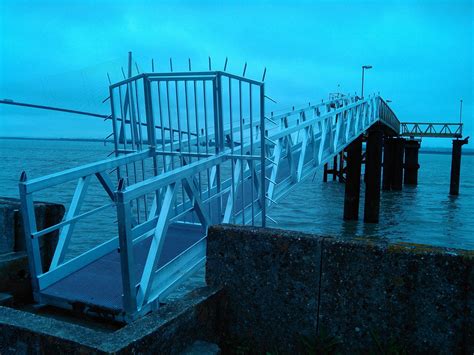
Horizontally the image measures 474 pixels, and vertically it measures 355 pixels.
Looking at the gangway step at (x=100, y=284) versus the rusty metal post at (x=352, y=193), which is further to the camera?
the rusty metal post at (x=352, y=193)

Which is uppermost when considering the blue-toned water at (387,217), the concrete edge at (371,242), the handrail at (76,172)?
the handrail at (76,172)

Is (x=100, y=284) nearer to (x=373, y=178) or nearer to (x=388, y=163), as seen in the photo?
(x=373, y=178)

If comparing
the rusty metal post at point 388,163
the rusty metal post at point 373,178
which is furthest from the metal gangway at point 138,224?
the rusty metal post at point 388,163

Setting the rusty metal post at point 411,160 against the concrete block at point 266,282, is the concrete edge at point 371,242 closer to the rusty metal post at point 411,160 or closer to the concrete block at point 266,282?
the concrete block at point 266,282

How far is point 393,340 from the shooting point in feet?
8.04

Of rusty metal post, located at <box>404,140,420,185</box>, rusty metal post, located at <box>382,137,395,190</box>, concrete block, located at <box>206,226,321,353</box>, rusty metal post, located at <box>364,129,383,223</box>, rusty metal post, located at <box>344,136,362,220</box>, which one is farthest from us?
rusty metal post, located at <box>404,140,420,185</box>

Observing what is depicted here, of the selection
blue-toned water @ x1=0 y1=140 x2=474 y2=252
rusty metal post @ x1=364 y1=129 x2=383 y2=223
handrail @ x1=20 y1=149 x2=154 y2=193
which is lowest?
blue-toned water @ x1=0 y1=140 x2=474 y2=252

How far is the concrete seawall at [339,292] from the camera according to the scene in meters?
2.36

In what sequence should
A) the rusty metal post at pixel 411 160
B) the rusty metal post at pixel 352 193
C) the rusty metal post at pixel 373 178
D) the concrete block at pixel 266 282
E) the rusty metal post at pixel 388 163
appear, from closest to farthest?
the concrete block at pixel 266 282 < the rusty metal post at pixel 373 178 < the rusty metal post at pixel 352 193 < the rusty metal post at pixel 388 163 < the rusty metal post at pixel 411 160

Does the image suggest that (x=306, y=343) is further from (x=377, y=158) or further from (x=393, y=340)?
(x=377, y=158)

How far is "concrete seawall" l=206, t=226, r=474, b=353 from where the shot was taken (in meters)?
2.36

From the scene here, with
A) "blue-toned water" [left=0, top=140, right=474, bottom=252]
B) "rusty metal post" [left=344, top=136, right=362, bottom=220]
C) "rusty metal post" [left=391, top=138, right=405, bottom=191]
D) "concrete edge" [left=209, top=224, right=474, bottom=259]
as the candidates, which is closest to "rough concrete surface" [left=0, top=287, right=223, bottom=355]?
"concrete edge" [left=209, top=224, right=474, bottom=259]

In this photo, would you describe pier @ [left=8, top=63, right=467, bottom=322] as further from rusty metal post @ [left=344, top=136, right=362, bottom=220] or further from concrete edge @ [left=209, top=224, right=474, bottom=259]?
rusty metal post @ [left=344, top=136, right=362, bottom=220]

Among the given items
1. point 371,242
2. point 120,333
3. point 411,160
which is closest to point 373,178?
point 371,242
